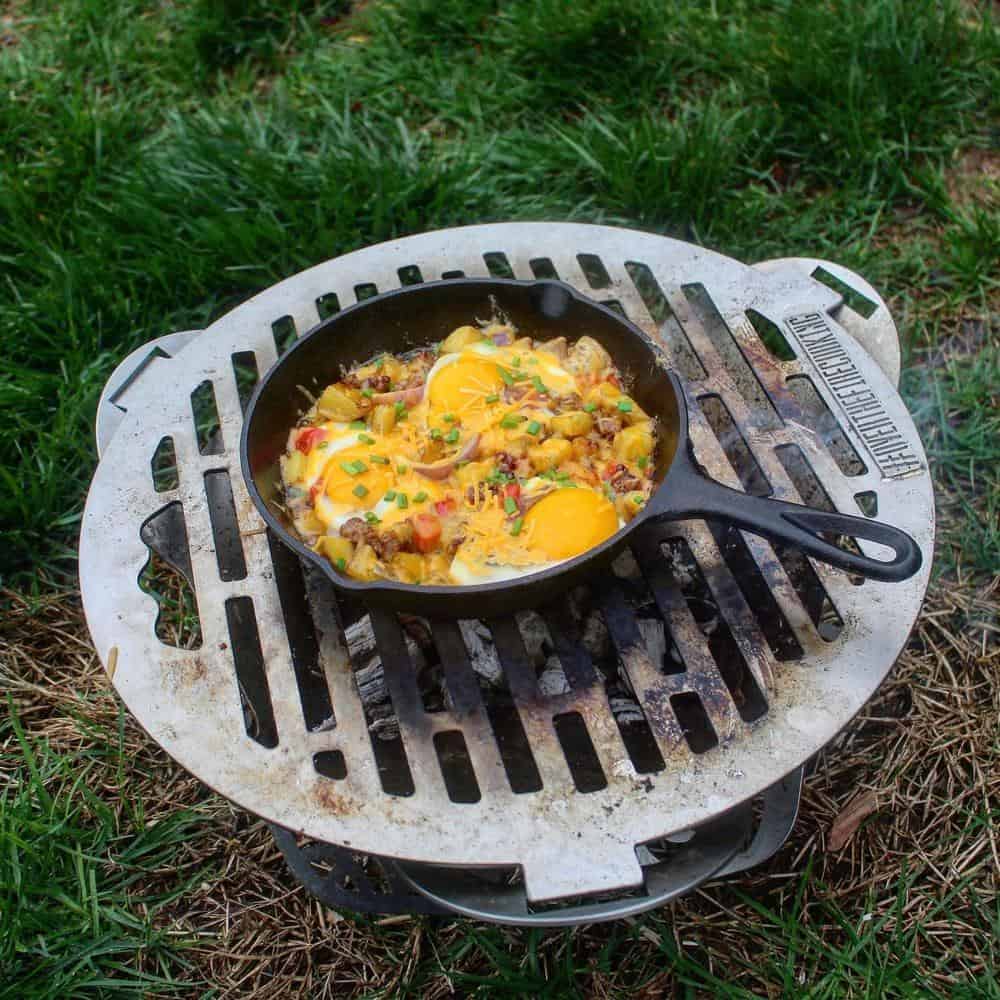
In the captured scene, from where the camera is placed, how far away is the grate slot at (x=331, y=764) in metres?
2.31

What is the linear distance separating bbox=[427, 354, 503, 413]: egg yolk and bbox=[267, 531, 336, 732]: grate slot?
1.91ft

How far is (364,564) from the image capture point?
96.0 inches

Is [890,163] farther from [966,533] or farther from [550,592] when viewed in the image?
[550,592]

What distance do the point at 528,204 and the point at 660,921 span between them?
10.1 feet

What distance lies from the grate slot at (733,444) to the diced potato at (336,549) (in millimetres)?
1115

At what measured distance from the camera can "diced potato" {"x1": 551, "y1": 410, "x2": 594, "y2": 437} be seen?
2.69 m

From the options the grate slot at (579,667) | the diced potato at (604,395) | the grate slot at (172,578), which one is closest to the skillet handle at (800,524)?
the grate slot at (579,667)

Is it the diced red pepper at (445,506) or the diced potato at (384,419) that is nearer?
the diced red pepper at (445,506)

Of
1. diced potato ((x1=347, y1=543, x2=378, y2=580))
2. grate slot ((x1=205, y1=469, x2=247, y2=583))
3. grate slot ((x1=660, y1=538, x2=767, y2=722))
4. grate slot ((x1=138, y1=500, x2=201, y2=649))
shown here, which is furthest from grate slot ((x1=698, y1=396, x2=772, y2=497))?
grate slot ((x1=138, y1=500, x2=201, y2=649))

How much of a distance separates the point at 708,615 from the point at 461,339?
106 centimetres

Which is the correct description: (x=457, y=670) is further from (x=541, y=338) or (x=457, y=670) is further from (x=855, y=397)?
(x=855, y=397)

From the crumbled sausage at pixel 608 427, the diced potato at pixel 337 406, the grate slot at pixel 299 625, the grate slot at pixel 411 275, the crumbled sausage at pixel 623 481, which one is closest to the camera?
the grate slot at pixel 299 625

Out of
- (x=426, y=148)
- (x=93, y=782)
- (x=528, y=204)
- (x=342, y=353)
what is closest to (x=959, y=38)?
(x=528, y=204)

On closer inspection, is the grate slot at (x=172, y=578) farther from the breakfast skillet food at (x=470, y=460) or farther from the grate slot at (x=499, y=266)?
the grate slot at (x=499, y=266)
